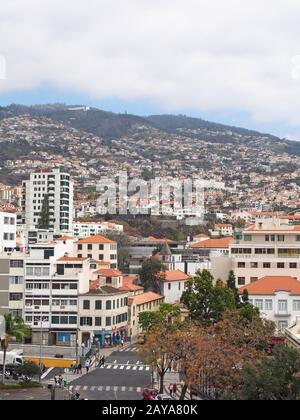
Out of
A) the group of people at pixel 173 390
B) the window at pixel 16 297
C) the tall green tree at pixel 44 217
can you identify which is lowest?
the group of people at pixel 173 390

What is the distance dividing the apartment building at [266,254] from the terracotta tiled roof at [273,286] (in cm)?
303

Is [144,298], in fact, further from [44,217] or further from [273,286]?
[44,217]

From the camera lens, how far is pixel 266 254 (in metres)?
40.6

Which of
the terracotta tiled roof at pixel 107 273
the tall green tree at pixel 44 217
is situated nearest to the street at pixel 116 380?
the terracotta tiled roof at pixel 107 273

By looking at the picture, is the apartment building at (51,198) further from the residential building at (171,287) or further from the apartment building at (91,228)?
the residential building at (171,287)

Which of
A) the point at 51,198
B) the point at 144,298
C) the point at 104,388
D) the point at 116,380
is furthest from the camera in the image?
the point at 51,198

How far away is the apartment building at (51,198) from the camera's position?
8381cm

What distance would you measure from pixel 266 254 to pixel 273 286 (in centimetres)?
486

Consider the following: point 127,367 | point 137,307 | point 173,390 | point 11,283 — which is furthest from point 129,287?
point 173,390
